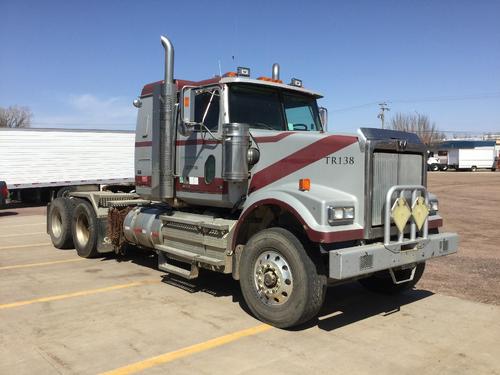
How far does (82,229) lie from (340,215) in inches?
240

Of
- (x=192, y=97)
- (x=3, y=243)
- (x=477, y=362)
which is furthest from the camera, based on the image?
(x=3, y=243)

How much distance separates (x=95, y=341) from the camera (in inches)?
183

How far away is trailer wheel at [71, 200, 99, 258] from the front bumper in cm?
544

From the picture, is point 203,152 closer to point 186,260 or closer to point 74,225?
point 186,260

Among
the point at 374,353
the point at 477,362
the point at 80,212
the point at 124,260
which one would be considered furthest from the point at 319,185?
the point at 80,212

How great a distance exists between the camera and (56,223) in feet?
32.9

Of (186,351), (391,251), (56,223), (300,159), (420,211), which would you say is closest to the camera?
(186,351)

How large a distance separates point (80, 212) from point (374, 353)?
6470 mm

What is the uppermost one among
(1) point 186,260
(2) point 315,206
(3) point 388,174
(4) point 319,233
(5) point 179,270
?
(3) point 388,174

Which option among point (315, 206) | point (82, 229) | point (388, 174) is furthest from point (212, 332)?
point (82, 229)

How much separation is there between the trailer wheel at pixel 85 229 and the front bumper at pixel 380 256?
544cm

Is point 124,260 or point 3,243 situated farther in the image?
point 3,243

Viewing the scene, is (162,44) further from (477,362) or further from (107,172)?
(107,172)

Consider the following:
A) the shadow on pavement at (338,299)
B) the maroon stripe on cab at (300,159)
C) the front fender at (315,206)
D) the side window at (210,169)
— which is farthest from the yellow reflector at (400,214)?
the side window at (210,169)
